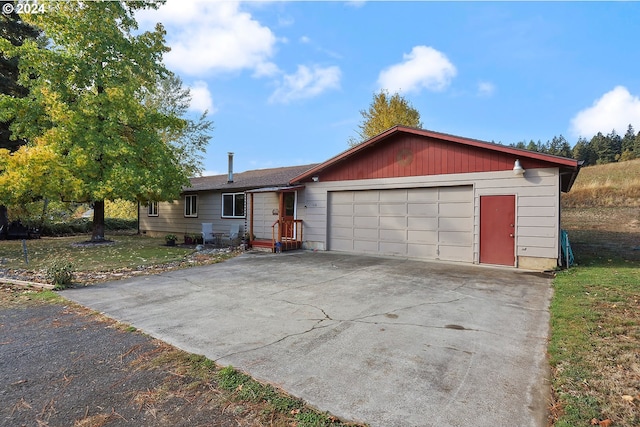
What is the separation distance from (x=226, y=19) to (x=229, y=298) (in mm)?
8894

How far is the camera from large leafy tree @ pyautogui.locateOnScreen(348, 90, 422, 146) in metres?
22.7

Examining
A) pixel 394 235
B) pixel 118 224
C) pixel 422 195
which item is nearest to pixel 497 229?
pixel 422 195

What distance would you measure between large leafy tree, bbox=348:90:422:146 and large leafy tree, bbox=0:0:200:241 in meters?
14.4

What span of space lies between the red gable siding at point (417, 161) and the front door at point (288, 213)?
5.58 feet

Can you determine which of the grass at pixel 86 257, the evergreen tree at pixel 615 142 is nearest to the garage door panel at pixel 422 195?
the grass at pixel 86 257

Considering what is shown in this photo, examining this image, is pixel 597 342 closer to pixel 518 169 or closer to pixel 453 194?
pixel 518 169

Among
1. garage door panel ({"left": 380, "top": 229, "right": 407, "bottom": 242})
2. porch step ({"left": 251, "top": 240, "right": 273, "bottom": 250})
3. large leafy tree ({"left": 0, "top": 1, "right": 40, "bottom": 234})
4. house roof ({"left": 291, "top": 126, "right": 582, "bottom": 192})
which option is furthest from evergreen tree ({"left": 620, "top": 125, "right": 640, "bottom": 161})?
large leafy tree ({"left": 0, "top": 1, "right": 40, "bottom": 234})

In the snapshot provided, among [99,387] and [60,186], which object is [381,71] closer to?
[60,186]

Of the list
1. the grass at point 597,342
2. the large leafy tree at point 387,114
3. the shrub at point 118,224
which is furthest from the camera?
the large leafy tree at point 387,114

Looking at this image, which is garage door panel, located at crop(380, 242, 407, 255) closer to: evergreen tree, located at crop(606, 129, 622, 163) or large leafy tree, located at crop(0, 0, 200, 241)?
large leafy tree, located at crop(0, 0, 200, 241)

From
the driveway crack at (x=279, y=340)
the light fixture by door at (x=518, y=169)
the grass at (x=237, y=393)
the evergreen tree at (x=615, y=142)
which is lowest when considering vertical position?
the driveway crack at (x=279, y=340)

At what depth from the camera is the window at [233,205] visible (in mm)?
14531

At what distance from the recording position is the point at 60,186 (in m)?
11.5

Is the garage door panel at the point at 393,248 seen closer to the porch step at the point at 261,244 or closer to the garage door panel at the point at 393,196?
the garage door panel at the point at 393,196
